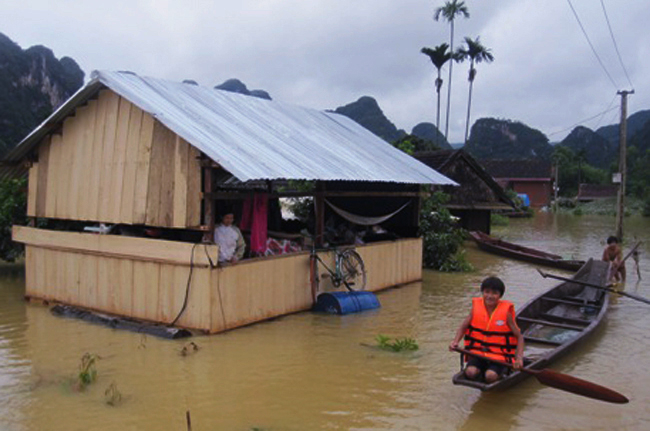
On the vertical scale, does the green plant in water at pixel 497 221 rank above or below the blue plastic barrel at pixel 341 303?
above

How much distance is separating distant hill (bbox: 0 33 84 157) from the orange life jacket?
2675cm

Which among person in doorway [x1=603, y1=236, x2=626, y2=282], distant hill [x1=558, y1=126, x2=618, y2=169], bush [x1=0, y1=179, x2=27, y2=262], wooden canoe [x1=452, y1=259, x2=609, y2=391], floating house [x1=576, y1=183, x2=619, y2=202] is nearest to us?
wooden canoe [x1=452, y1=259, x2=609, y2=391]

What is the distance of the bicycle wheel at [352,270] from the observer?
37.1ft

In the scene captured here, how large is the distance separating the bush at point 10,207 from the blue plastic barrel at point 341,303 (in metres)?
7.20

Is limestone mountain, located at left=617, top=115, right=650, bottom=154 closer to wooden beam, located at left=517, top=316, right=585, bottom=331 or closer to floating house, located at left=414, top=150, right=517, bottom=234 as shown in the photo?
floating house, located at left=414, top=150, right=517, bottom=234

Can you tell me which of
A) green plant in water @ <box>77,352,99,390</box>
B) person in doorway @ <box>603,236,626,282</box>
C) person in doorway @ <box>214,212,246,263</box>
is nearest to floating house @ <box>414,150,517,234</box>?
person in doorway @ <box>603,236,626,282</box>

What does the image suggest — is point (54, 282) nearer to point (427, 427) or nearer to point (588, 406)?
point (427, 427)

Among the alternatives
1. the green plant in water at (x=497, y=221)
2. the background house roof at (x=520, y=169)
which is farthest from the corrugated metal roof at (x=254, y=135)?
the background house roof at (x=520, y=169)

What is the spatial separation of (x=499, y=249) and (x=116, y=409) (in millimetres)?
15953

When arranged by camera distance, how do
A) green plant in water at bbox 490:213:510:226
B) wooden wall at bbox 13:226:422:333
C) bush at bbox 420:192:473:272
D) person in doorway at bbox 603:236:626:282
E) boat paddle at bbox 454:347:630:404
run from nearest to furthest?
boat paddle at bbox 454:347:630:404
wooden wall at bbox 13:226:422:333
person in doorway at bbox 603:236:626:282
bush at bbox 420:192:473:272
green plant in water at bbox 490:213:510:226

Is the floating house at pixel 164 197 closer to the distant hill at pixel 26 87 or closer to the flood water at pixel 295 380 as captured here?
the flood water at pixel 295 380

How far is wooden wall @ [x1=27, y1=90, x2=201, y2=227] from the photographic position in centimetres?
890

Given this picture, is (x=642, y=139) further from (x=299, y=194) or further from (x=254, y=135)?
(x=254, y=135)

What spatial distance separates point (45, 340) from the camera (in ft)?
28.3
